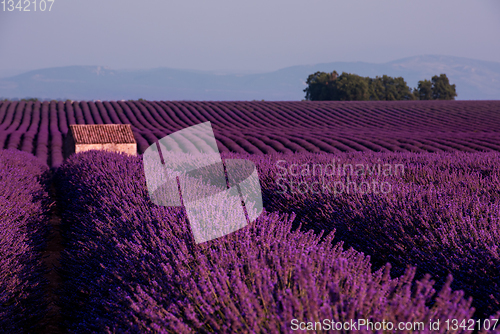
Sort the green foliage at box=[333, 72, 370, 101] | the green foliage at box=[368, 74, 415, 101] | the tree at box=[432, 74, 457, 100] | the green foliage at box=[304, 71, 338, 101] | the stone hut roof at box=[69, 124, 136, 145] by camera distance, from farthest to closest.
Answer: the tree at box=[432, 74, 457, 100]
the green foliage at box=[368, 74, 415, 101]
the green foliage at box=[304, 71, 338, 101]
the green foliage at box=[333, 72, 370, 101]
the stone hut roof at box=[69, 124, 136, 145]

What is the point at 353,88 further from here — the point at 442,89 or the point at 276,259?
the point at 276,259

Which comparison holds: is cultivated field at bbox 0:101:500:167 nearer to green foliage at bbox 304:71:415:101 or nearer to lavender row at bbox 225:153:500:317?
lavender row at bbox 225:153:500:317

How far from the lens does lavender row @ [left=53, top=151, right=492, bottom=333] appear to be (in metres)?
1.47

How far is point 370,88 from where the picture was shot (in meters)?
53.4

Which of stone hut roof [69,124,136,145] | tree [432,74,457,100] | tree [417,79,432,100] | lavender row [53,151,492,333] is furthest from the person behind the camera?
tree [417,79,432,100]

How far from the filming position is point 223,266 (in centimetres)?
206

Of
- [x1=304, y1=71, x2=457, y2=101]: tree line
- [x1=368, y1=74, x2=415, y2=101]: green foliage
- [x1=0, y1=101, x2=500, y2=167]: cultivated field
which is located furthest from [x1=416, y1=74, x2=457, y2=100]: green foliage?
[x1=0, y1=101, x2=500, y2=167]: cultivated field

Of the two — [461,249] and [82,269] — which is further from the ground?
[461,249]

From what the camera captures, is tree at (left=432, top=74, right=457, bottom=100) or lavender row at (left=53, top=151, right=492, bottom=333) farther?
tree at (left=432, top=74, right=457, bottom=100)

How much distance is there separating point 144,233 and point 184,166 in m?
3.31

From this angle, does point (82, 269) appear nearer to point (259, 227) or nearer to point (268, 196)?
point (259, 227)

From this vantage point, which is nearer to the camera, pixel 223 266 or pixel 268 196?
pixel 223 266

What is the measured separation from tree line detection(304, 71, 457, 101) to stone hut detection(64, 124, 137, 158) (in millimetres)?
41860

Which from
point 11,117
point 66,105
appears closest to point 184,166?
point 11,117
